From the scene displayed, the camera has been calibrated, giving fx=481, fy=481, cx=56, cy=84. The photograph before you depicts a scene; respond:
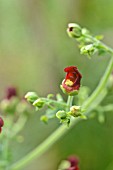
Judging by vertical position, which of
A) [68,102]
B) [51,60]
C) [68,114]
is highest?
[51,60]

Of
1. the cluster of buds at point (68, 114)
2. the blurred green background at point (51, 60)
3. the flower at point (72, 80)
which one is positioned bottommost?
the cluster of buds at point (68, 114)

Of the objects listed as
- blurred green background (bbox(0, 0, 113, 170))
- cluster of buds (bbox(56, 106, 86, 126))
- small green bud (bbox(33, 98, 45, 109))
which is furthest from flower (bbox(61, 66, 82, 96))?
blurred green background (bbox(0, 0, 113, 170))

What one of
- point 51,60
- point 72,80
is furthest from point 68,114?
point 51,60

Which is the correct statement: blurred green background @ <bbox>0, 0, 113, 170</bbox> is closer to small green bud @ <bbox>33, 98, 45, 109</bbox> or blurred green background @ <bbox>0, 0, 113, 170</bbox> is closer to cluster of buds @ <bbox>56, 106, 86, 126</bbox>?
small green bud @ <bbox>33, 98, 45, 109</bbox>

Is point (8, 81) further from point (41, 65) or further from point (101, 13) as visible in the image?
point (101, 13)

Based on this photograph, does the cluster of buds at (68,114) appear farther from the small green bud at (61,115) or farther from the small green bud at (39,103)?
the small green bud at (39,103)

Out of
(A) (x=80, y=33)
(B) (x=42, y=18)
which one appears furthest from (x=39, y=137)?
(A) (x=80, y=33)

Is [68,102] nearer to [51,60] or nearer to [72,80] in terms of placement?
[72,80]

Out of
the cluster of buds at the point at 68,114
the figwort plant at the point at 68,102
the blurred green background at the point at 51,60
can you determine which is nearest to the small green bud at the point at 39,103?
the figwort plant at the point at 68,102
